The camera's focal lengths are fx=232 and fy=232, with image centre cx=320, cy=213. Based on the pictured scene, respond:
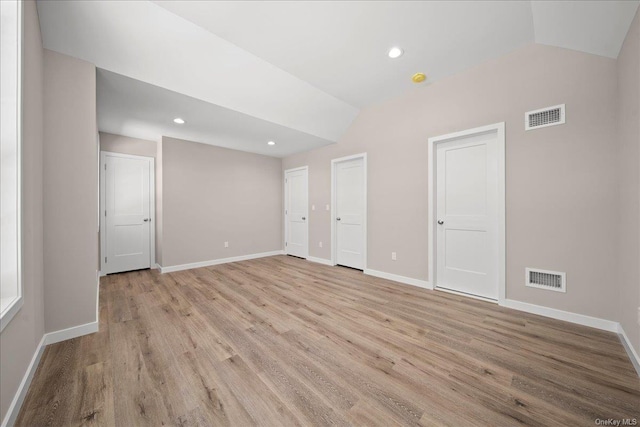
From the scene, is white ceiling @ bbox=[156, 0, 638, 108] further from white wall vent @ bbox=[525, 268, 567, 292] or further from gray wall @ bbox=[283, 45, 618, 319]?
white wall vent @ bbox=[525, 268, 567, 292]

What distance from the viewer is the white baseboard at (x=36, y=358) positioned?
4.01 feet

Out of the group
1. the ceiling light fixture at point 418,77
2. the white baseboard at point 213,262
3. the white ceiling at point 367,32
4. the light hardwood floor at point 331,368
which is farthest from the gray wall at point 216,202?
the ceiling light fixture at point 418,77

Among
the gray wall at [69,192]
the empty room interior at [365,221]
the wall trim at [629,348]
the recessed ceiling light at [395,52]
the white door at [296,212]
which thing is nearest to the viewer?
the empty room interior at [365,221]

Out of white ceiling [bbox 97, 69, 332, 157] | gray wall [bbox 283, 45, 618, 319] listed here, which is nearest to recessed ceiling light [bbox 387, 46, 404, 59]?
gray wall [bbox 283, 45, 618, 319]

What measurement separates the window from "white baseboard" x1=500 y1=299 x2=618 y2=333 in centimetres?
405

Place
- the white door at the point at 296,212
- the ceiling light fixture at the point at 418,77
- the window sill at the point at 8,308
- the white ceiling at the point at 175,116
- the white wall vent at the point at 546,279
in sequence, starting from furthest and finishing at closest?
the white door at the point at 296,212 < the ceiling light fixture at the point at 418,77 < the white ceiling at the point at 175,116 < the white wall vent at the point at 546,279 < the window sill at the point at 8,308

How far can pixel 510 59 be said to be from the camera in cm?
260

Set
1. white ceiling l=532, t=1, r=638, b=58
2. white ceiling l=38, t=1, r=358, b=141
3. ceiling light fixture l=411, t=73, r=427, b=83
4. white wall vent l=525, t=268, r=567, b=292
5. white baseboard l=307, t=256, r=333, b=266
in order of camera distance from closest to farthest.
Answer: white ceiling l=532, t=1, r=638, b=58 → white ceiling l=38, t=1, r=358, b=141 → white wall vent l=525, t=268, r=567, b=292 → ceiling light fixture l=411, t=73, r=427, b=83 → white baseboard l=307, t=256, r=333, b=266

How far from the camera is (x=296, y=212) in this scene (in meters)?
5.62

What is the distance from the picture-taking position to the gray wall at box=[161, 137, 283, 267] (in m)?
4.32

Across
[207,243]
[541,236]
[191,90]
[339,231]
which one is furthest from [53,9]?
[541,236]

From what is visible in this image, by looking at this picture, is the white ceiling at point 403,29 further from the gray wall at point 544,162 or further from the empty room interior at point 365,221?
the gray wall at point 544,162

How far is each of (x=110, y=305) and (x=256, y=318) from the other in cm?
184

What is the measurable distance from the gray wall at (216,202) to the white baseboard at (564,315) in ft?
15.3
